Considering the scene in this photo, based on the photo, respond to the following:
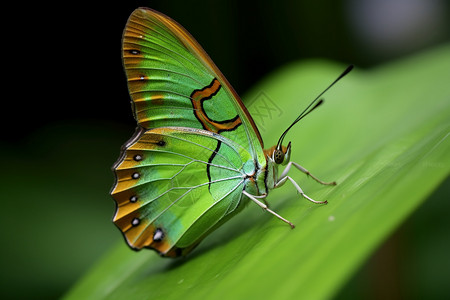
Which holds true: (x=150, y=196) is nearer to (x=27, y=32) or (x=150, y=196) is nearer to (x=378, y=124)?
(x=378, y=124)

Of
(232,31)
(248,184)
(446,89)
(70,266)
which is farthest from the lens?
(232,31)

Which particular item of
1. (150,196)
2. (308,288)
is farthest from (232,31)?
(308,288)

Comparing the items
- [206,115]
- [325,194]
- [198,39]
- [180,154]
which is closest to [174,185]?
[180,154]

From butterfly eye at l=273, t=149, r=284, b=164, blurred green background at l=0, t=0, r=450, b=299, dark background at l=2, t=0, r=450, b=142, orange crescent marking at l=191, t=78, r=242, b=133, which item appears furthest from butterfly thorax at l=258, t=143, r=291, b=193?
dark background at l=2, t=0, r=450, b=142

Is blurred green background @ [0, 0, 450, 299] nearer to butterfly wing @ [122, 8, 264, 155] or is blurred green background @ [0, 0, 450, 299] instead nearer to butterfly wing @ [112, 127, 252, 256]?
butterfly wing @ [112, 127, 252, 256]

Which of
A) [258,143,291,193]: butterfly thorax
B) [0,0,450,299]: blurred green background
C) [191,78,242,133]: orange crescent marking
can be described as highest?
[191,78,242,133]: orange crescent marking

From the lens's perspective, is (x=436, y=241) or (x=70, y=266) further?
(x=70, y=266)
